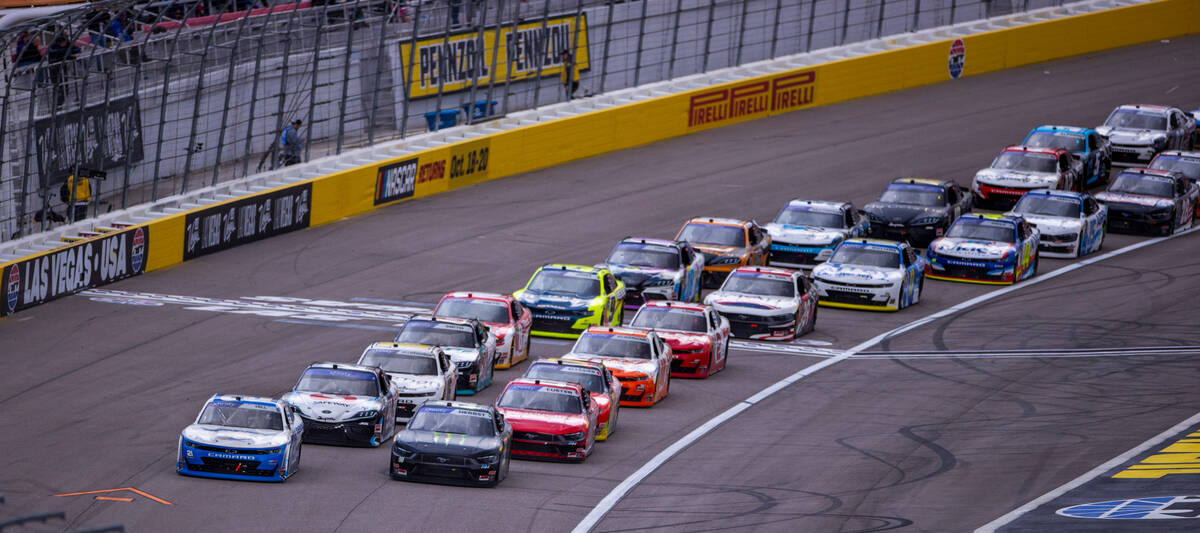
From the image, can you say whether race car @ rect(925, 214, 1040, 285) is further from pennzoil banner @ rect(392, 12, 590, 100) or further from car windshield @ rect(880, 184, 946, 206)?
pennzoil banner @ rect(392, 12, 590, 100)

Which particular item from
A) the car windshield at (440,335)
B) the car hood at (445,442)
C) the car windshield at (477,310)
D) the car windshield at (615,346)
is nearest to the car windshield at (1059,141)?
the car windshield at (477,310)

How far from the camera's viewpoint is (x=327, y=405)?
25.4 m

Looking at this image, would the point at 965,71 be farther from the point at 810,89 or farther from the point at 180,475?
the point at 180,475

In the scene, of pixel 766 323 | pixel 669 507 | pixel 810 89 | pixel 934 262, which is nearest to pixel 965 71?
pixel 810 89

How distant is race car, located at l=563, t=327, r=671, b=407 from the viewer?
28.3m

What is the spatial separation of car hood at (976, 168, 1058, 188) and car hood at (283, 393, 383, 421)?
871 inches

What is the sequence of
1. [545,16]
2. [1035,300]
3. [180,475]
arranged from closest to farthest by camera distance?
[180,475]
[1035,300]
[545,16]

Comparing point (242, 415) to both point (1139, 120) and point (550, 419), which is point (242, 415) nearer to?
point (550, 419)

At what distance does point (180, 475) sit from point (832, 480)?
28.0 feet

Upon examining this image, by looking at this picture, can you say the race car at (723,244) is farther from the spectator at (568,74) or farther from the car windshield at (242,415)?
the car windshield at (242,415)

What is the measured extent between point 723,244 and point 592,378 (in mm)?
10738

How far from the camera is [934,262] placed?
38.1 metres

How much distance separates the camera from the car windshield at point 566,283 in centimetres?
3269

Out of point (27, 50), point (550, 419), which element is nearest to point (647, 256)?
point (550, 419)
